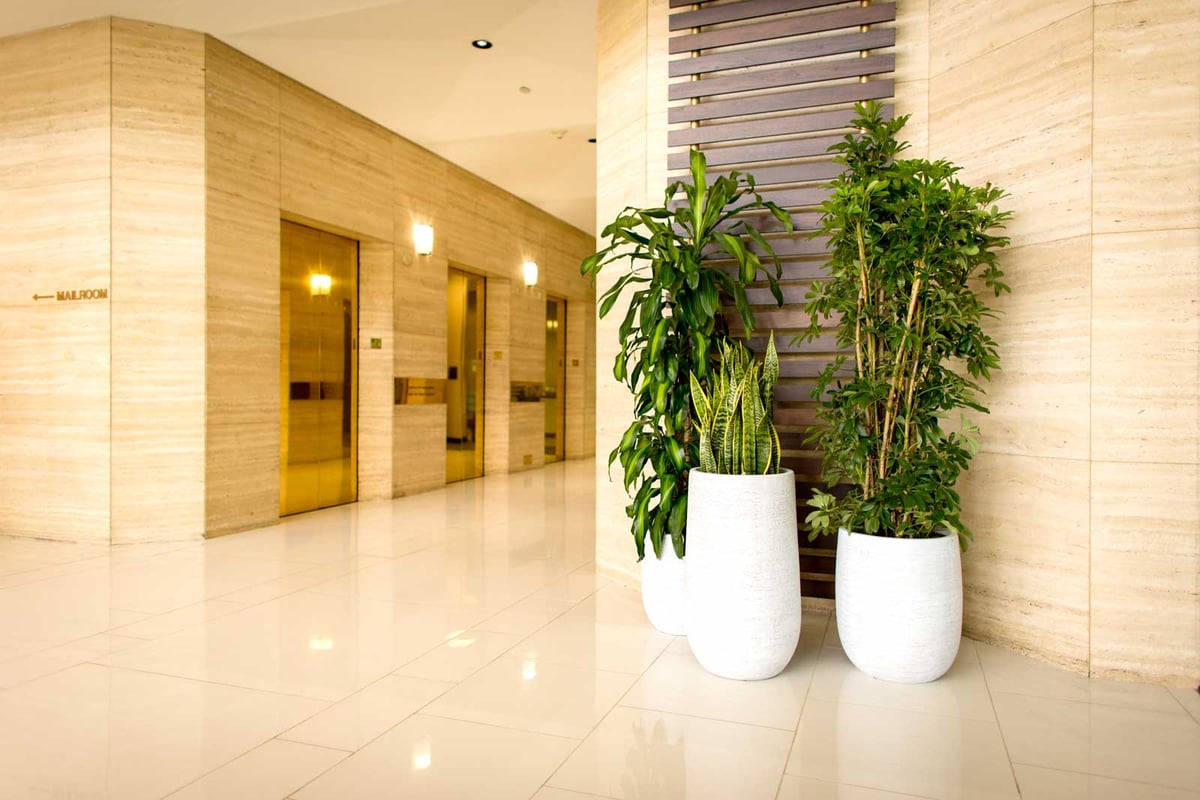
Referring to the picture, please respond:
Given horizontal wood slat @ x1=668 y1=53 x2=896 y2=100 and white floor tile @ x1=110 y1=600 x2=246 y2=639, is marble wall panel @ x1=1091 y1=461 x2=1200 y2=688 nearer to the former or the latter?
horizontal wood slat @ x1=668 y1=53 x2=896 y2=100

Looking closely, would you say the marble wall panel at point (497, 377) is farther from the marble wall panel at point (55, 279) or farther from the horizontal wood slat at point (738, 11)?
the horizontal wood slat at point (738, 11)

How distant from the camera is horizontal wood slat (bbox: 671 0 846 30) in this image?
3930 millimetres

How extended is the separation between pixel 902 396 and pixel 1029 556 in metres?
0.91

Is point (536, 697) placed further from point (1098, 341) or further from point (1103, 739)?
point (1098, 341)

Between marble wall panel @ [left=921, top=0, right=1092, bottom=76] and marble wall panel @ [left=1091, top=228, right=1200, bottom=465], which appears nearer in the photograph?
marble wall panel @ [left=1091, top=228, right=1200, bottom=465]

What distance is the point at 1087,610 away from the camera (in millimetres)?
3146

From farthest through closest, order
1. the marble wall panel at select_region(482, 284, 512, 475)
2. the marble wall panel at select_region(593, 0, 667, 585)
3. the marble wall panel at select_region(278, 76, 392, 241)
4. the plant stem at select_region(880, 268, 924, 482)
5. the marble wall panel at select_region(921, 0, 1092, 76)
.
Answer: the marble wall panel at select_region(482, 284, 512, 475), the marble wall panel at select_region(278, 76, 392, 241), the marble wall panel at select_region(593, 0, 667, 585), the marble wall panel at select_region(921, 0, 1092, 76), the plant stem at select_region(880, 268, 924, 482)

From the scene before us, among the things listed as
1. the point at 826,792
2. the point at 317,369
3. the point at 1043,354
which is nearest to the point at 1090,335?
the point at 1043,354

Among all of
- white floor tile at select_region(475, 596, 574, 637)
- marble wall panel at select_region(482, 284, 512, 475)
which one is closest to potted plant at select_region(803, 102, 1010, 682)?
white floor tile at select_region(475, 596, 574, 637)

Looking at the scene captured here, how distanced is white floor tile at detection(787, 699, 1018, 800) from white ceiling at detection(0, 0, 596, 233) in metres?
→ 4.49

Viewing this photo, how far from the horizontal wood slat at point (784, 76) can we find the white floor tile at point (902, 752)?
289 centimetres

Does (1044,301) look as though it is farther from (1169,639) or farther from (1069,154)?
(1169,639)

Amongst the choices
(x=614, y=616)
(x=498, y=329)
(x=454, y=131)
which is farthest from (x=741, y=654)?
(x=498, y=329)

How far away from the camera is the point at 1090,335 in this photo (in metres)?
3.15
